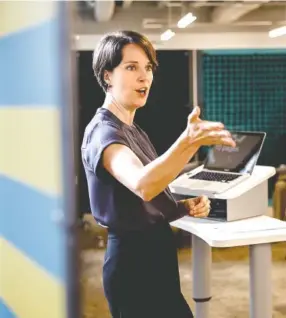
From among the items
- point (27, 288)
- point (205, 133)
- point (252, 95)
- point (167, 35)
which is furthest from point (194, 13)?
point (205, 133)

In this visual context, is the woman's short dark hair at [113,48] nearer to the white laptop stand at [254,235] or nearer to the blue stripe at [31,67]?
the blue stripe at [31,67]

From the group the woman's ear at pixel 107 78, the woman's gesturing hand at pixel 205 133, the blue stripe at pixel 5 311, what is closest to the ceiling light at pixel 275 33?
the woman's ear at pixel 107 78

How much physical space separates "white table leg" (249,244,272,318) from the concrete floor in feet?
3.79

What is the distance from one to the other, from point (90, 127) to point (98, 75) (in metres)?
0.22

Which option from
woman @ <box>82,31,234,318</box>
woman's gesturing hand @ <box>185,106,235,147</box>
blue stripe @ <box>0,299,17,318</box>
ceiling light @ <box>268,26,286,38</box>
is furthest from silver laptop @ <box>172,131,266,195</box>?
ceiling light @ <box>268,26,286,38</box>

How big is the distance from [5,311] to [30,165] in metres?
0.70

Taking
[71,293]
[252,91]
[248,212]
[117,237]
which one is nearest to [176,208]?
[117,237]

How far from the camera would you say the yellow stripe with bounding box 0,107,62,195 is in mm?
1854

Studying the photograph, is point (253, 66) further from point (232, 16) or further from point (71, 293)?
point (71, 293)

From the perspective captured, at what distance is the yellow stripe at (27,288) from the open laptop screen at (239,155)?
1.19 m

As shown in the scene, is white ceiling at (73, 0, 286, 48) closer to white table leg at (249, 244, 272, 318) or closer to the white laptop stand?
the white laptop stand

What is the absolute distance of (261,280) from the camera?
2.68 meters

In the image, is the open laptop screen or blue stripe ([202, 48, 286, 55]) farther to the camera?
blue stripe ([202, 48, 286, 55])

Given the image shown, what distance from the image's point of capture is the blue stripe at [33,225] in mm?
1921
